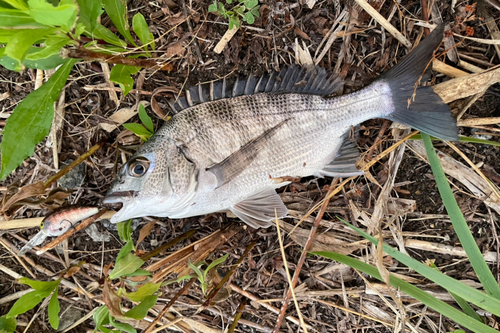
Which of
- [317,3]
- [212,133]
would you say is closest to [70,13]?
[212,133]

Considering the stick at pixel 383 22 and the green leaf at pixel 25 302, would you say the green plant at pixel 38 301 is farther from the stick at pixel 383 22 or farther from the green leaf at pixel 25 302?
the stick at pixel 383 22

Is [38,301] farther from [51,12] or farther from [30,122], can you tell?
[51,12]

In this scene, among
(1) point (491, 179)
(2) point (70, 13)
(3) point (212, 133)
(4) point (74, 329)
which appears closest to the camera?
(2) point (70, 13)

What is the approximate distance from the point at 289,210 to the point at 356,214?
1.72 feet

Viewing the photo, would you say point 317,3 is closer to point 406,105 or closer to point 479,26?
point 406,105

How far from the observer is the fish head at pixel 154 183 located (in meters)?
2.20

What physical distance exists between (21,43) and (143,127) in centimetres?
98

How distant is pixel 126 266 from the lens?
203cm

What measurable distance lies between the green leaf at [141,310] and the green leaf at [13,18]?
171 cm

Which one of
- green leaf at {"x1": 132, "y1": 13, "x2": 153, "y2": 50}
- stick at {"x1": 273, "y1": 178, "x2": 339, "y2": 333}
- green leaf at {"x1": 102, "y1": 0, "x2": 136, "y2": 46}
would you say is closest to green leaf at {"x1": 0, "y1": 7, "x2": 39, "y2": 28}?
green leaf at {"x1": 102, "y1": 0, "x2": 136, "y2": 46}

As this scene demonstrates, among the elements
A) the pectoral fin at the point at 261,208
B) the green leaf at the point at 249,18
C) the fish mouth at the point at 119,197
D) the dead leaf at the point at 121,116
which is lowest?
the pectoral fin at the point at 261,208

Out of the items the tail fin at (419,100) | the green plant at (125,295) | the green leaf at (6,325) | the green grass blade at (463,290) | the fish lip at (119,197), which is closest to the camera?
the green plant at (125,295)

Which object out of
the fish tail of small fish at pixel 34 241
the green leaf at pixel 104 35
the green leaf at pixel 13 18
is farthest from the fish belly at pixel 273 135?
the green leaf at pixel 13 18

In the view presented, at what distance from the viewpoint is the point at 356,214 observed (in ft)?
8.49
